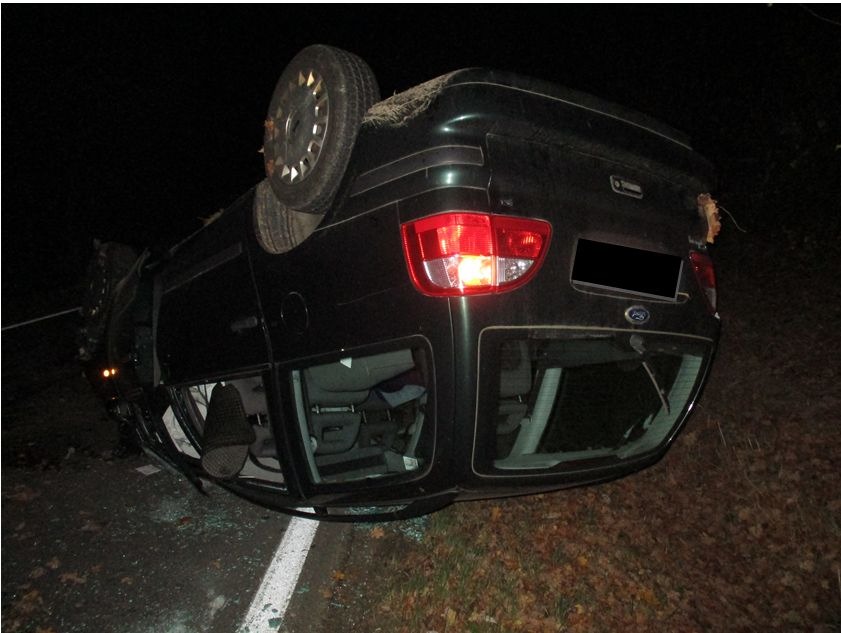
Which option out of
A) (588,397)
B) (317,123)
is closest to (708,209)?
(588,397)

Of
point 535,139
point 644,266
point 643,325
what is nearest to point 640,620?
point 643,325

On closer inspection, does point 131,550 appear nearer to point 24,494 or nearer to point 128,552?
point 128,552

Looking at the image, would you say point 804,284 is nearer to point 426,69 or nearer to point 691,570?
point 691,570

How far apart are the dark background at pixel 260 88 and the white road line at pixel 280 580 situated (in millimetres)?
2559

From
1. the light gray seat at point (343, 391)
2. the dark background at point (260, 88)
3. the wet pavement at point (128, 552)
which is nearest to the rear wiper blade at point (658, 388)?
the light gray seat at point (343, 391)

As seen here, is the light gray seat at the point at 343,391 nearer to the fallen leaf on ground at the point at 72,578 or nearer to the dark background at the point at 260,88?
the fallen leaf on ground at the point at 72,578

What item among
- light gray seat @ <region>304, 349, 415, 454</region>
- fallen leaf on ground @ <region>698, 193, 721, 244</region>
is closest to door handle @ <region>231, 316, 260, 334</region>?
light gray seat @ <region>304, 349, 415, 454</region>

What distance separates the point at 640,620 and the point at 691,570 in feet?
1.83

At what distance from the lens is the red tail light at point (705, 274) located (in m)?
2.24

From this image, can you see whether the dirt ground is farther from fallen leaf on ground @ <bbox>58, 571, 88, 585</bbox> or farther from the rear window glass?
the rear window glass

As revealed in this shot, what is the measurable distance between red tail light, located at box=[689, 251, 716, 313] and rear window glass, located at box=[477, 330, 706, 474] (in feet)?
0.73

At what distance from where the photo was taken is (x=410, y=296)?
72.0 inches

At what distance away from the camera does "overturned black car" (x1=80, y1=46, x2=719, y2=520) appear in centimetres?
178

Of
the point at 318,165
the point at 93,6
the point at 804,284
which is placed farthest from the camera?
the point at 93,6
